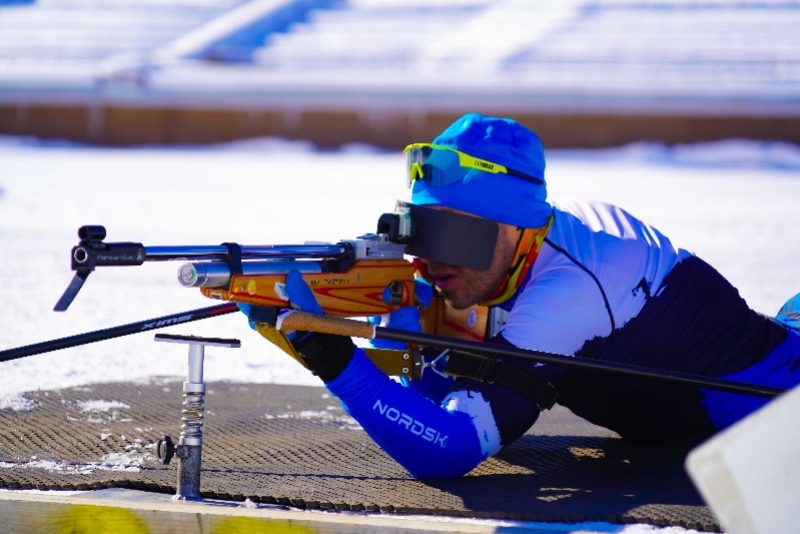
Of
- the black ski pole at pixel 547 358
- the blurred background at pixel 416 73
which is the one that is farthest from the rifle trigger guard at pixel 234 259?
the blurred background at pixel 416 73

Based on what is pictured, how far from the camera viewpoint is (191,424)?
72.4 inches

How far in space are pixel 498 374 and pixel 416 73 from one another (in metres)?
12.5


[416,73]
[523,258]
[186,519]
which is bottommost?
[186,519]

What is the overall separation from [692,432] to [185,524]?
138 centimetres

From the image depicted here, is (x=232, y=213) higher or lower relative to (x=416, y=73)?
lower

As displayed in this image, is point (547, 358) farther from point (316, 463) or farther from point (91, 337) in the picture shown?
point (91, 337)

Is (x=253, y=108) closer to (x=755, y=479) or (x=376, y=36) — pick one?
(x=376, y=36)

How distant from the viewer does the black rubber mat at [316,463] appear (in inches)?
75.7

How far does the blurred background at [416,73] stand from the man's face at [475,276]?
1048 centimetres

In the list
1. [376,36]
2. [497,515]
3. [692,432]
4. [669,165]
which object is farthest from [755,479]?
[376,36]

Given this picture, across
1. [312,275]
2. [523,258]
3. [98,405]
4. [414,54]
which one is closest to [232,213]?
[98,405]

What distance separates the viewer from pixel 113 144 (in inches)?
557

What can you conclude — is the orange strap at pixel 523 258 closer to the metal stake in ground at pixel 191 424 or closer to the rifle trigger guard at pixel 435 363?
the rifle trigger guard at pixel 435 363

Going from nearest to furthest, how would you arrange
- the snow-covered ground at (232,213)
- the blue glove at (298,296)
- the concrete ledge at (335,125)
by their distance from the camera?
the blue glove at (298,296)
the snow-covered ground at (232,213)
the concrete ledge at (335,125)
